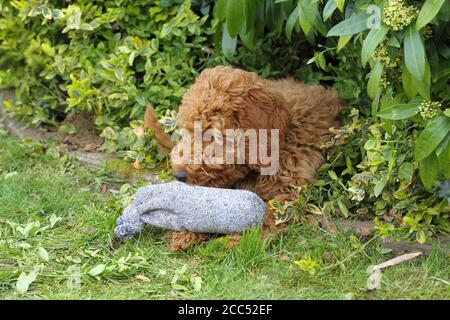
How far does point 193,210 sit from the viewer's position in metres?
3.91

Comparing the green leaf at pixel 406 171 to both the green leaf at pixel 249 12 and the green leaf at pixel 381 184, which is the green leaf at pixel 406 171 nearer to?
the green leaf at pixel 381 184

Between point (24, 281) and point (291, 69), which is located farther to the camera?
point (291, 69)

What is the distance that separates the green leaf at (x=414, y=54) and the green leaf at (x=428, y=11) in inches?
4.5

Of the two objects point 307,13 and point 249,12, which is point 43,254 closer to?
point 249,12

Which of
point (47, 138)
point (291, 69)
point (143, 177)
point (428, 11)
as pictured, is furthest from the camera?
point (47, 138)

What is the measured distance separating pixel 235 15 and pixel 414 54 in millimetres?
1334

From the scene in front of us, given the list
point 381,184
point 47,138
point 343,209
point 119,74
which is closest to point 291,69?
point 119,74

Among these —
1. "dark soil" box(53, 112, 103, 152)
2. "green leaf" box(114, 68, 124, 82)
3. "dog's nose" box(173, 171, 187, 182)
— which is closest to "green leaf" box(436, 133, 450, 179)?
"dog's nose" box(173, 171, 187, 182)

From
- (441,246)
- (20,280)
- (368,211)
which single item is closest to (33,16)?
(20,280)

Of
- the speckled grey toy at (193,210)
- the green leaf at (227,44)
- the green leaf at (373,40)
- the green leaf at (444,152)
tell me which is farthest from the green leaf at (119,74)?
the green leaf at (444,152)

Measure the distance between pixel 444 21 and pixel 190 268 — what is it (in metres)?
1.83

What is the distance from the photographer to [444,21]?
3443 millimetres

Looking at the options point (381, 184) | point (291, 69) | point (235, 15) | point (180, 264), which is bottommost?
point (180, 264)

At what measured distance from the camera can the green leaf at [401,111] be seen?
134 inches
